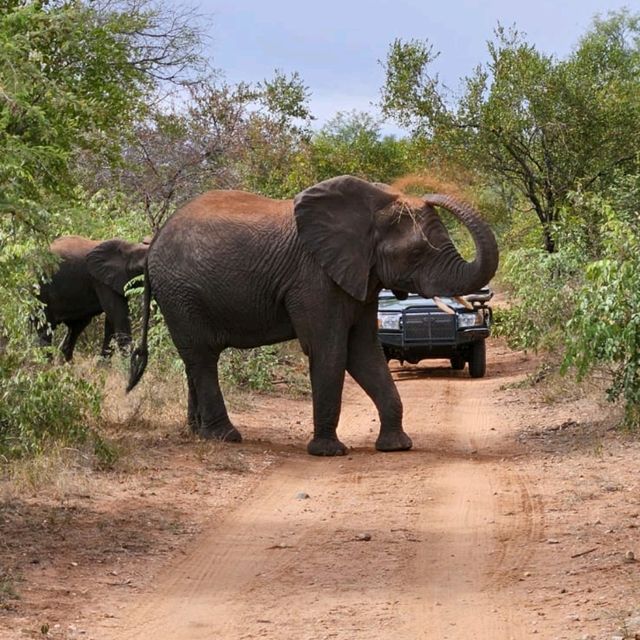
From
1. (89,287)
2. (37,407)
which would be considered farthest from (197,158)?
(37,407)

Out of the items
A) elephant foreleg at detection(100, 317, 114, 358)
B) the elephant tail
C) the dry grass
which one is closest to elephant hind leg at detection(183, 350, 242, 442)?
the elephant tail

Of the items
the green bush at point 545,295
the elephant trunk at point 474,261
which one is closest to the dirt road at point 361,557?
the elephant trunk at point 474,261

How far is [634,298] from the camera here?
1173 centimetres

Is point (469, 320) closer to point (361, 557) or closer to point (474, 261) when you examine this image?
point (474, 261)

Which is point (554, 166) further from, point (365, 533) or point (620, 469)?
point (365, 533)

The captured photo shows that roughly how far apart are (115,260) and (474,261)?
716cm

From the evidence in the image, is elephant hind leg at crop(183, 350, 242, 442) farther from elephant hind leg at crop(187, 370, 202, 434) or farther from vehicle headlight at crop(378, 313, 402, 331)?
vehicle headlight at crop(378, 313, 402, 331)

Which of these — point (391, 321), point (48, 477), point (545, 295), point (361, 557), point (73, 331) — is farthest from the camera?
point (391, 321)

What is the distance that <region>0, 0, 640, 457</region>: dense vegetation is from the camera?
9875 mm

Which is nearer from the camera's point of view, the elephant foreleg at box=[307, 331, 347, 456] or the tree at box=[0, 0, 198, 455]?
the tree at box=[0, 0, 198, 455]

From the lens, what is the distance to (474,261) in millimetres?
12500

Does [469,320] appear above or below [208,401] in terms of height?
above

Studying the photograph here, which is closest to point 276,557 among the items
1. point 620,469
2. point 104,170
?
point 620,469

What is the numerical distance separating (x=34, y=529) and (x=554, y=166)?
15.4 meters
